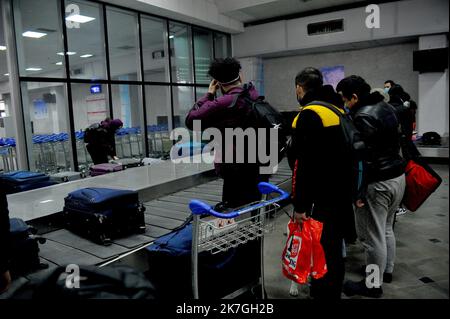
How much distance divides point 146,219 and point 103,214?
0.65 m

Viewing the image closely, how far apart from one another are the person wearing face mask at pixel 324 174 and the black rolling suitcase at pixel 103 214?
124cm

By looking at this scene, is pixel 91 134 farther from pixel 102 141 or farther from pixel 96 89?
pixel 96 89

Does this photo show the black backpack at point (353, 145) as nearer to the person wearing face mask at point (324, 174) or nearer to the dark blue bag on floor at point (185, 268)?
the person wearing face mask at point (324, 174)

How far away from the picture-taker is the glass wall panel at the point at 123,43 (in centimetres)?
905

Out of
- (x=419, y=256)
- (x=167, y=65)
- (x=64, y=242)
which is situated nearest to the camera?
(x=64, y=242)

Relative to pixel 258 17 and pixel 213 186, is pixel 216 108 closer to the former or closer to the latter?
pixel 213 186

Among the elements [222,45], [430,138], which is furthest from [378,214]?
[222,45]

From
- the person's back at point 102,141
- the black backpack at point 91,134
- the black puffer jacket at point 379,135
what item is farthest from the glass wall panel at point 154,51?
the black puffer jacket at point 379,135

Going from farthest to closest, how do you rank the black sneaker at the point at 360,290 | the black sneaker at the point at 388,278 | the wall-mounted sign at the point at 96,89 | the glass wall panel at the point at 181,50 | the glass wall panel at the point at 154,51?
1. the glass wall panel at the point at 154,51
2. the glass wall panel at the point at 181,50
3. the wall-mounted sign at the point at 96,89
4. the black sneaker at the point at 388,278
5. the black sneaker at the point at 360,290

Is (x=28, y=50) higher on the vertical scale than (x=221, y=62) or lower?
higher

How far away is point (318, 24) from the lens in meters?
9.27

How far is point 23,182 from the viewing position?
3826 mm
